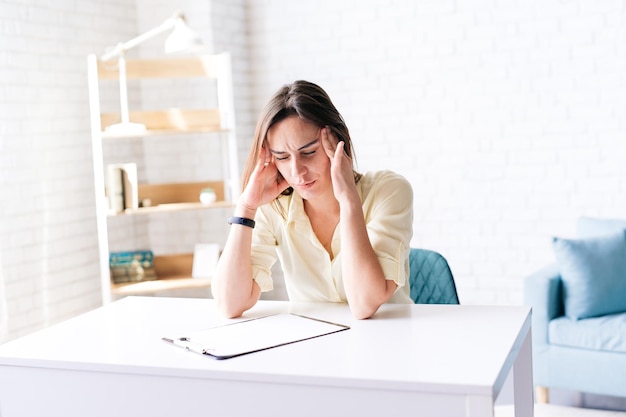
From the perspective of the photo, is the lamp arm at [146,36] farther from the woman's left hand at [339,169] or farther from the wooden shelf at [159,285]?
the woman's left hand at [339,169]

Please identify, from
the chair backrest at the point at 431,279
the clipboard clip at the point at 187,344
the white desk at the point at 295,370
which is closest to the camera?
the white desk at the point at 295,370

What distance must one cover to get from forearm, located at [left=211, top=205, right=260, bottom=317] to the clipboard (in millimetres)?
84

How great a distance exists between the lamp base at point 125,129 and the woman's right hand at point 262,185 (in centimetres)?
187

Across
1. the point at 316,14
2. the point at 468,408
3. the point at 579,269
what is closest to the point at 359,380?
the point at 468,408

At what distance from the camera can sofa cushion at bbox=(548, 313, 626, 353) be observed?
3561mm

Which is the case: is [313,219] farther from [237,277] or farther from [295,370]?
[295,370]

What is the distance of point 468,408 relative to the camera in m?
1.54

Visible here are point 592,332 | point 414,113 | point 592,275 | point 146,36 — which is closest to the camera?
point 592,332

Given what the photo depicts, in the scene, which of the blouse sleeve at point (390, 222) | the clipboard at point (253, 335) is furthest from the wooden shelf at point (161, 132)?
the clipboard at point (253, 335)

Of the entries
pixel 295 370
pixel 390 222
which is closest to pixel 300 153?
pixel 390 222

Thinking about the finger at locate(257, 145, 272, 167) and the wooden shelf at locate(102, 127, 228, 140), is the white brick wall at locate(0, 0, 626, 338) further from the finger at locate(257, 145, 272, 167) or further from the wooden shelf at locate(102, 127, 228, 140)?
the finger at locate(257, 145, 272, 167)

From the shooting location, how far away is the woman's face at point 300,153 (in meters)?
2.30

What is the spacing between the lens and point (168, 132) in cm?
423

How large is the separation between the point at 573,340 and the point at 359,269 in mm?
1888
